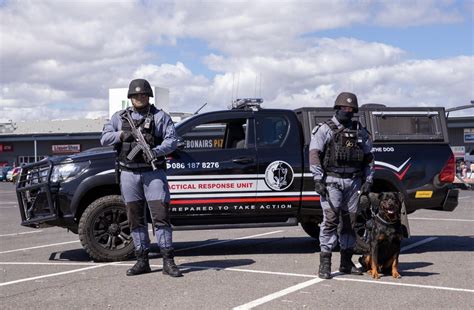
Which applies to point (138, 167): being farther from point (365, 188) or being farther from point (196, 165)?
point (365, 188)

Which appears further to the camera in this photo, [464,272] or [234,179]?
[234,179]

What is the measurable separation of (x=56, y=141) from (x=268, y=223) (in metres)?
59.8

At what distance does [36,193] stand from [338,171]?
3.77 meters

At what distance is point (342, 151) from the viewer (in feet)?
21.4

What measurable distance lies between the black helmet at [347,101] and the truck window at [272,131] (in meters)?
1.66

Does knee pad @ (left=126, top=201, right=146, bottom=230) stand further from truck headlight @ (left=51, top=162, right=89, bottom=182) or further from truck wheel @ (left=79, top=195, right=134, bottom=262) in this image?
truck headlight @ (left=51, top=162, right=89, bottom=182)

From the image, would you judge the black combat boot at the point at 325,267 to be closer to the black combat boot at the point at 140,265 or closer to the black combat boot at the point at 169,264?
the black combat boot at the point at 169,264

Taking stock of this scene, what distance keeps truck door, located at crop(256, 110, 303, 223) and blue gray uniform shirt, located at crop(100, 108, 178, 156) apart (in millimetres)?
1709

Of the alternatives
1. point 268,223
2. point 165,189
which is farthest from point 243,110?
point 165,189

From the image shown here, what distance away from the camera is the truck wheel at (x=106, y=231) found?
7.45 m

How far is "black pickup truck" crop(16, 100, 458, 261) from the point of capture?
7.58 m

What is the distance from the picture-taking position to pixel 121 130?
6617mm

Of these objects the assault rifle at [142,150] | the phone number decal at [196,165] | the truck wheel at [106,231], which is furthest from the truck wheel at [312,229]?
the assault rifle at [142,150]

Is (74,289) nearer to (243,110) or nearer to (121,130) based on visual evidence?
(121,130)
